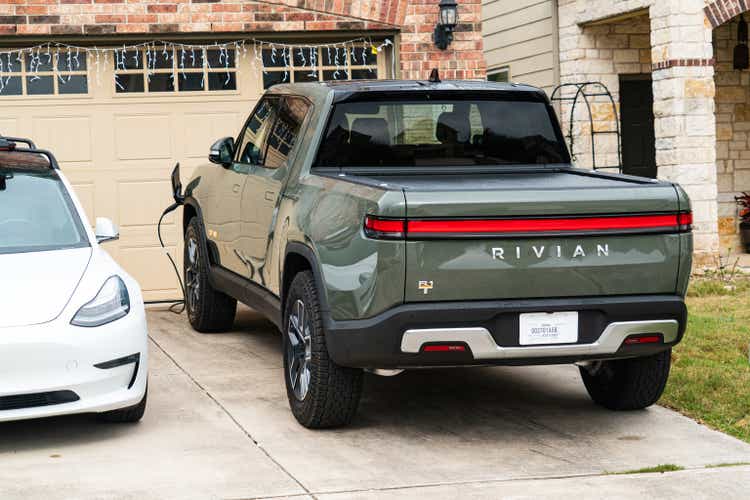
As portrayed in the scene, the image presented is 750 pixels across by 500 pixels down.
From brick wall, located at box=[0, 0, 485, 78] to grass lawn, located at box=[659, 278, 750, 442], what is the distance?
342 cm

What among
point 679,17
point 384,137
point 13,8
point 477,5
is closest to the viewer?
point 384,137

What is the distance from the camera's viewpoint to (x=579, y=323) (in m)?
6.00

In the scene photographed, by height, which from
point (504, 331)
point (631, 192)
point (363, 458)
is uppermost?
point (631, 192)

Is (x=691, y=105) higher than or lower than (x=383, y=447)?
higher

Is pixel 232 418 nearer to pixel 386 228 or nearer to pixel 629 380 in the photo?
pixel 386 228

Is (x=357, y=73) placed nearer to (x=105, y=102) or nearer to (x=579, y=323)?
(x=105, y=102)

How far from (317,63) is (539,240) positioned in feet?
22.3

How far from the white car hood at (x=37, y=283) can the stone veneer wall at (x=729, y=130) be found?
37.3ft

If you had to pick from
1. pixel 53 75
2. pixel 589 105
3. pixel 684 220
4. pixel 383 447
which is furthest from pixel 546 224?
pixel 589 105

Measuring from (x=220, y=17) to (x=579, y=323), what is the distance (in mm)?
6845

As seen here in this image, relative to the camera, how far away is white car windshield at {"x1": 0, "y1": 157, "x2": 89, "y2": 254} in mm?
6840

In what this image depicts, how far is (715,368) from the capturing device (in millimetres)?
8023

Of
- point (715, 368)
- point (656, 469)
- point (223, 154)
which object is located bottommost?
point (656, 469)

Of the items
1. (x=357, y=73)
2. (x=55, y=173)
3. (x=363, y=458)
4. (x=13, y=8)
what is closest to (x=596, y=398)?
(x=363, y=458)
